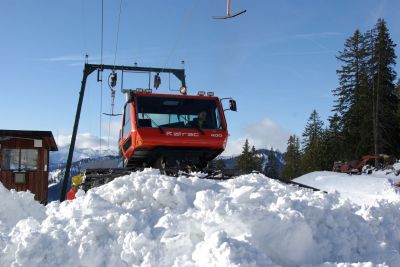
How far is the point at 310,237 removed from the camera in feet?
19.2

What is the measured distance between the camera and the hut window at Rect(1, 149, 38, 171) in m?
18.9

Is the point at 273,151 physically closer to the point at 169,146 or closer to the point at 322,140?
the point at 322,140

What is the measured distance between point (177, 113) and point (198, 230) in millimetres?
6547

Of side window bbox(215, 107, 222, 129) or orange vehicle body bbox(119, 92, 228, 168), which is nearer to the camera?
orange vehicle body bbox(119, 92, 228, 168)

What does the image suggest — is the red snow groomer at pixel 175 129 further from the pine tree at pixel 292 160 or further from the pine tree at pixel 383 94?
the pine tree at pixel 292 160

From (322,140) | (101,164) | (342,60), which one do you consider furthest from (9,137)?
(322,140)

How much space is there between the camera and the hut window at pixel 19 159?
745 inches

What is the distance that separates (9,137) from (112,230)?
14483mm

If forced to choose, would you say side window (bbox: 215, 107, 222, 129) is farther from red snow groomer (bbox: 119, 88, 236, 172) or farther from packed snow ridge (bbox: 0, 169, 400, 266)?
packed snow ridge (bbox: 0, 169, 400, 266)

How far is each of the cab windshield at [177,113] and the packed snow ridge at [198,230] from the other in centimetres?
479

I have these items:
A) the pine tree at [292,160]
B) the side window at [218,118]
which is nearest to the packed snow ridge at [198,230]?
the side window at [218,118]

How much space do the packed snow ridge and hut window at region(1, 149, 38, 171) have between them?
494 inches

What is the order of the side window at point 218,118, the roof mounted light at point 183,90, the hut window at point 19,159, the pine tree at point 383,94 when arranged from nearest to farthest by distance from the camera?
the side window at point 218,118, the roof mounted light at point 183,90, the hut window at point 19,159, the pine tree at point 383,94

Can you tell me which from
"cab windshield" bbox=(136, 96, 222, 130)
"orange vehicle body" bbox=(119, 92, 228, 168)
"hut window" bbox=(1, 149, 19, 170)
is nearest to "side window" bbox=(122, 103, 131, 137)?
"orange vehicle body" bbox=(119, 92, 228, 168)
